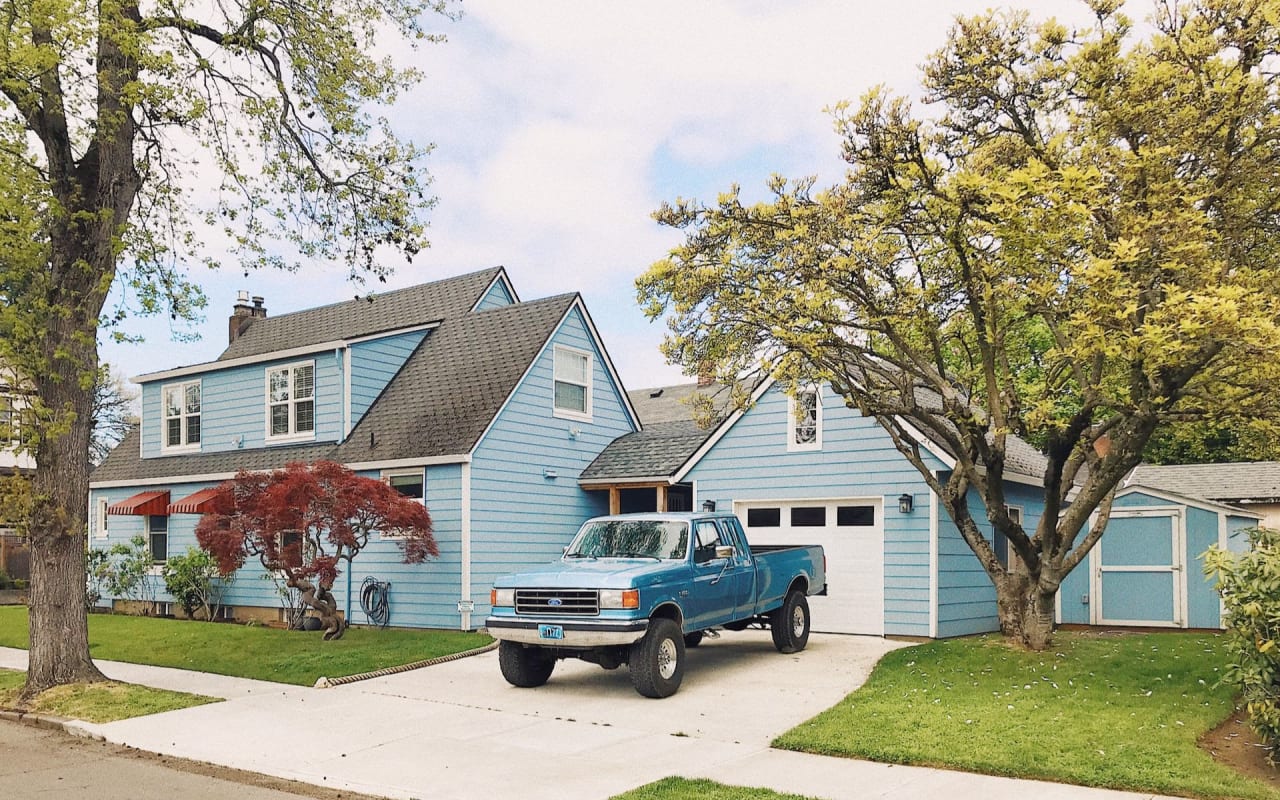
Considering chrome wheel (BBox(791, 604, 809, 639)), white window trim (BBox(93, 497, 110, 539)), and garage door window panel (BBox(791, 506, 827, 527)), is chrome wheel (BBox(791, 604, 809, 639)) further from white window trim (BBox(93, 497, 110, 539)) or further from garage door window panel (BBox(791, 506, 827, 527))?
white window trim (BBox(93, 497, 110, 539))

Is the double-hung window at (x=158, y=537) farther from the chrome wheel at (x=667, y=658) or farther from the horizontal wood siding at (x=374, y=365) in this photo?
the chrome wheel at (x=667, y=658)

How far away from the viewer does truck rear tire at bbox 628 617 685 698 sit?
11224 millimetres

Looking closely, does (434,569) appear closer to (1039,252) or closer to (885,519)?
(885,519)

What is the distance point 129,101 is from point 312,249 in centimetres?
352

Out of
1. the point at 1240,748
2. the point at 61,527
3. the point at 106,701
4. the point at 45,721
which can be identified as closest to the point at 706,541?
the point at 1240,748

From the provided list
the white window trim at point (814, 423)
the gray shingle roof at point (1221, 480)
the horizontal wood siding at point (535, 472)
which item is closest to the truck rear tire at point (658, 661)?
the white window trim at point (814, 423)

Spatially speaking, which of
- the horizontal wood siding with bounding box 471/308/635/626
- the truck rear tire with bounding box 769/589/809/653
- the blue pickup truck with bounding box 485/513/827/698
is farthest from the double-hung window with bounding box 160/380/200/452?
the truck rear tire with bounding box 769/589/809/653

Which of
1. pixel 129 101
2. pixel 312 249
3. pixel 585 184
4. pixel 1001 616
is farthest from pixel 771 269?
pixel 129 101

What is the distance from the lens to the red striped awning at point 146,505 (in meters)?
22.1

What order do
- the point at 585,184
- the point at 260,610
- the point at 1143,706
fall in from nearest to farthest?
the point at 1143,706 < the point at 585,184 < the point at 260,610

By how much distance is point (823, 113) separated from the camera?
39.8 ft

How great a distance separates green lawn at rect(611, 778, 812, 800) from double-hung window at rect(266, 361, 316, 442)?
14.5m

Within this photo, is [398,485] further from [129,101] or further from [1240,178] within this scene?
[1240,178]

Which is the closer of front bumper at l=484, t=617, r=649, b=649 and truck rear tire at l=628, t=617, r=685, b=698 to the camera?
front bumper at l=484, t=617, r=649, b=649
